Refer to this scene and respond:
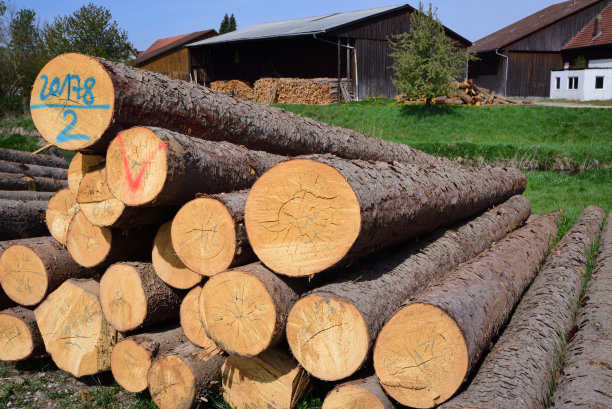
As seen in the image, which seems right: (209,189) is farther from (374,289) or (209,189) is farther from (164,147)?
(374,289)

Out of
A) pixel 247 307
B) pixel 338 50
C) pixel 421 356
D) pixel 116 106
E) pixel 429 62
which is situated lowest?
pixel 421 356

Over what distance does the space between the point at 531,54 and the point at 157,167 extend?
3497 cm

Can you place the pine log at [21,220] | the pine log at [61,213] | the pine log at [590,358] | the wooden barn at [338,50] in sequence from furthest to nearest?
the wooden barn at [338,50] < the pine log at [21,220] < the pine log at [61,213] < the pine log at [590,358]

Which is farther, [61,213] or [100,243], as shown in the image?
[61,213]

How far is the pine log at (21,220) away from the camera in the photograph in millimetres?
5008

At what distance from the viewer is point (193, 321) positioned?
3.54m

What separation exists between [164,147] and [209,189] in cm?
56

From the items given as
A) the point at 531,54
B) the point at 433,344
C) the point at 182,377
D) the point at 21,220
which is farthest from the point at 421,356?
the point at 531,54

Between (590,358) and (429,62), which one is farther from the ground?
(429,62)

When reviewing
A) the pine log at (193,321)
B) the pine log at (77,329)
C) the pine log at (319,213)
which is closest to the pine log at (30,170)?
the pine log at (77,329)

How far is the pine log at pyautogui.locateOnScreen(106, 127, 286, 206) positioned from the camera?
3.17m

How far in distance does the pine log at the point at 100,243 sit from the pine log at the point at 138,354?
0.66 meters

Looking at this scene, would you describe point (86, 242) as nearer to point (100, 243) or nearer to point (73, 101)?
point (100, 243)

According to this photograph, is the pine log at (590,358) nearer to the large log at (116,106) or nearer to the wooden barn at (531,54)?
the large log at (116,106)
